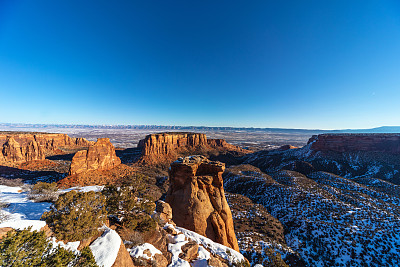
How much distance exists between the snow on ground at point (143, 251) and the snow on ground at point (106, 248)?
1.13 metres

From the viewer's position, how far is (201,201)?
1461cm

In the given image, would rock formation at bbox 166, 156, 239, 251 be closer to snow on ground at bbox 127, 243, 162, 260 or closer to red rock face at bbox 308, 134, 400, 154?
snow on ground at bbox 127, 243, 162, 260

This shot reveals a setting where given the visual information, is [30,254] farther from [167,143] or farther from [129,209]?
[167,143]

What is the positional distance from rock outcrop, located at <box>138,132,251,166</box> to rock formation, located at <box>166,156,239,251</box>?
51585 mm

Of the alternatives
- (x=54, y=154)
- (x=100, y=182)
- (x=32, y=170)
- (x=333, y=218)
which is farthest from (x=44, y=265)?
(x=54, y=154)

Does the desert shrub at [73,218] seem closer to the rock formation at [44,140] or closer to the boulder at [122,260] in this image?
the boulder at [122,260]

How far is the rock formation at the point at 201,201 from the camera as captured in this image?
1378 centimetres

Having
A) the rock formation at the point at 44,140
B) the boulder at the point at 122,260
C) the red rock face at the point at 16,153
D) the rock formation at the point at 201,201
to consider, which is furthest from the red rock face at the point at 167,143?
the boulder at the point at 122,260

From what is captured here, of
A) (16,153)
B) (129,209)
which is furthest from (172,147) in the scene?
(129,209)

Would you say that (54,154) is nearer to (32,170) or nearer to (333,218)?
(32,170)

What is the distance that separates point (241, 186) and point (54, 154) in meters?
89.8

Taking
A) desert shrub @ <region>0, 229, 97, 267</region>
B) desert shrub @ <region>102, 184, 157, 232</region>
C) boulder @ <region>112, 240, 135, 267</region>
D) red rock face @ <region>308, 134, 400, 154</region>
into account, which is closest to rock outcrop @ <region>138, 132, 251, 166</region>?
red rock face @ <region>308, 134, 400, 154</region>

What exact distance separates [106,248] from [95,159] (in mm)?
41295

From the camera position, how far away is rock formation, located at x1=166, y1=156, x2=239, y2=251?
1378 centimetres
